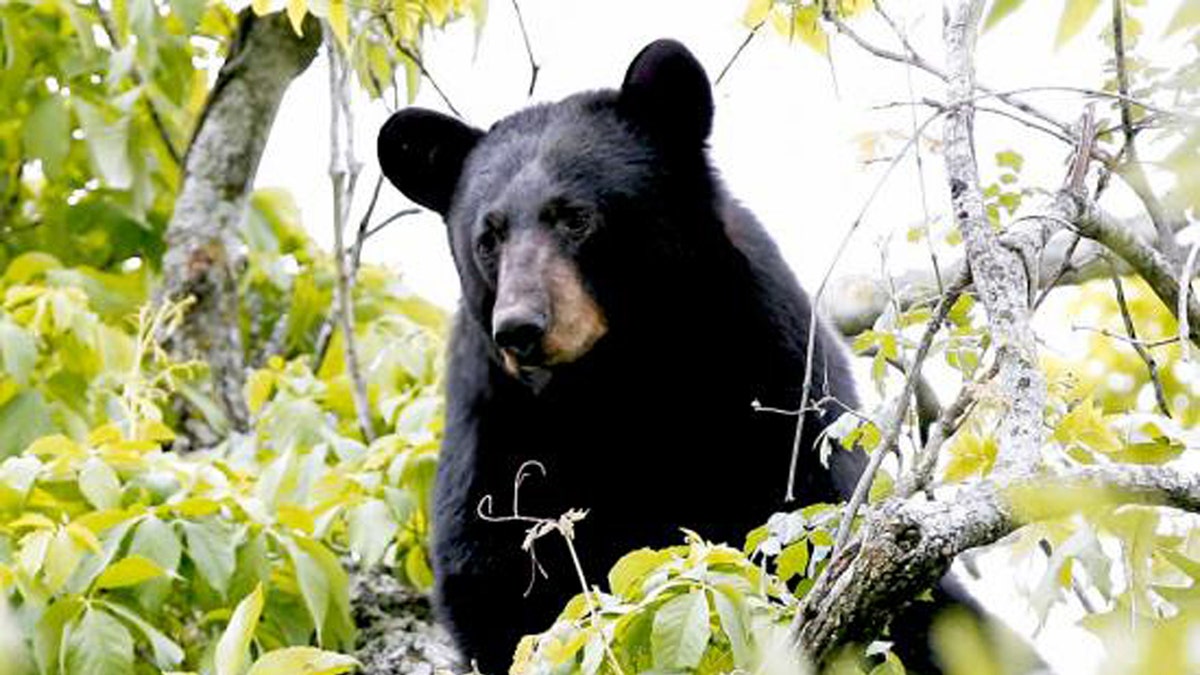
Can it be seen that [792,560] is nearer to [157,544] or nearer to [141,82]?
[157,544]

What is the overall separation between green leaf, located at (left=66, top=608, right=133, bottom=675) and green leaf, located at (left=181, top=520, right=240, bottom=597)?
37cm

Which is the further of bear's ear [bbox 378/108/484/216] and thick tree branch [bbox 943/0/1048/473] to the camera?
bear's ear [bbox 378/108/484/216]

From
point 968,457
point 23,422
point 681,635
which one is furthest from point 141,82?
point 681,635

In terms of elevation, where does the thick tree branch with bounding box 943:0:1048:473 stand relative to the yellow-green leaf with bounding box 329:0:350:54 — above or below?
below

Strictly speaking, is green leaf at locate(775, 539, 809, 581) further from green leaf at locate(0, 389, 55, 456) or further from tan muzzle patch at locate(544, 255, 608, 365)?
green leaf at locate(0, 389, 55, 456)

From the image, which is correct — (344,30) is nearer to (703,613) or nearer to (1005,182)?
(1005,182)

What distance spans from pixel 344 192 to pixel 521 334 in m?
1.38

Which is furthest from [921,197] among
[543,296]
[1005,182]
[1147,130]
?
[543,296]

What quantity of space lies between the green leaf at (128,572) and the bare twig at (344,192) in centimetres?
143

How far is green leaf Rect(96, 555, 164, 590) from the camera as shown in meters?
4.18

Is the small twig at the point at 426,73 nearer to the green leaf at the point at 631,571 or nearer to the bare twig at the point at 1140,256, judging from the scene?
the bare twig at the point at 1140,256

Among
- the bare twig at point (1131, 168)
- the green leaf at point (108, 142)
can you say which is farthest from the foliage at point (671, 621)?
the green leaf at point (108, 142)

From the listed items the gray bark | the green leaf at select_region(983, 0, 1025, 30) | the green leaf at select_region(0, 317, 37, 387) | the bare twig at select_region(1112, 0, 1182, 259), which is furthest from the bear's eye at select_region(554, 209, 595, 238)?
the green leaf at select_region(983, 0, 1025, 30)

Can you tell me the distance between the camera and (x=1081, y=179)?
2938 mm
